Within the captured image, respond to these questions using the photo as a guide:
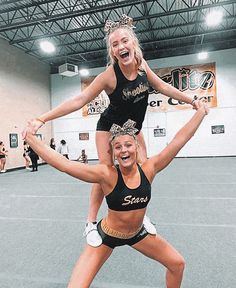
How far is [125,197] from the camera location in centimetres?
157

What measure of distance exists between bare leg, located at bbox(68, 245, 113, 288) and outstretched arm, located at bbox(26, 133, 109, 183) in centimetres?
41

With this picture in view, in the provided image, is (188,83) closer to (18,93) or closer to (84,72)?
(84,72)

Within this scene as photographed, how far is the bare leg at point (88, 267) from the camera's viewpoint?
4.84 ft

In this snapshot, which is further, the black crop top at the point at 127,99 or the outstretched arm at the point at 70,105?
the black crop top at the point at 127,99

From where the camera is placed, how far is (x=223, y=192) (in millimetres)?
5082

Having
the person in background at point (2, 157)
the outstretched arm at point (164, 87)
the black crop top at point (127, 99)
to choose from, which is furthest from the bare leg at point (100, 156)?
the person in background at point (2, 157)

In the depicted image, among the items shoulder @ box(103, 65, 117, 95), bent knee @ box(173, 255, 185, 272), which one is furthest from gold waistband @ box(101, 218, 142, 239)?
shoulder @ box(103, 65, 117, 95)

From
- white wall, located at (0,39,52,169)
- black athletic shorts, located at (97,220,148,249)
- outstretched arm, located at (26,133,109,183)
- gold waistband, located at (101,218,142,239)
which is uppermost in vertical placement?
white wall, located at (0,39,52,169)

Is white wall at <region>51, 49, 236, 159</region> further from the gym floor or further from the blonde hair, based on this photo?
the blonde hair

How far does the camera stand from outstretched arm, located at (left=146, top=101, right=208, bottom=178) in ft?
5.28

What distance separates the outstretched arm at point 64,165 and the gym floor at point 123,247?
3.37 feet

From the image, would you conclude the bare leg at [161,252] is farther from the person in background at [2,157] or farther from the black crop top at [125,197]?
the person in background at [2,157]

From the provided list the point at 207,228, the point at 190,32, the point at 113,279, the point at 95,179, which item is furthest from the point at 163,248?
the point at 190,32

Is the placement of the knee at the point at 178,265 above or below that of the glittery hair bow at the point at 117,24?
below
